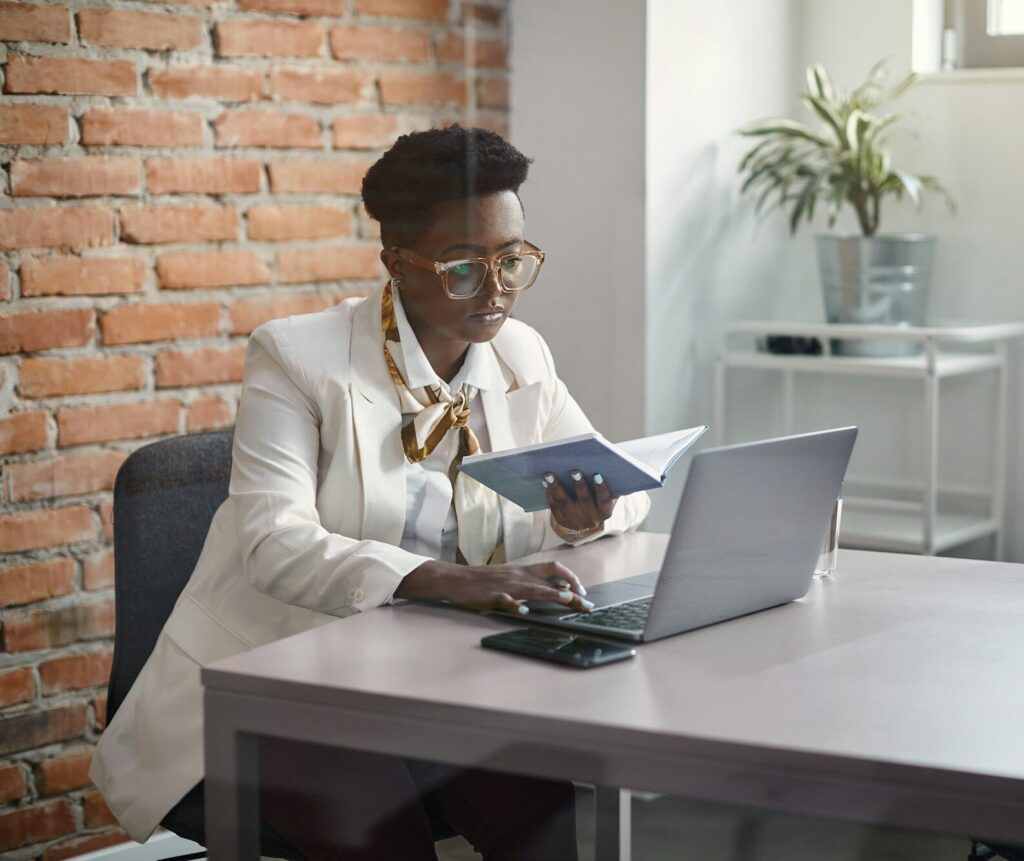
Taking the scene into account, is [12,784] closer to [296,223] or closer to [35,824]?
[35,824]

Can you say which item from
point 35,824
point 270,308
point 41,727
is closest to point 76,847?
point 35,824

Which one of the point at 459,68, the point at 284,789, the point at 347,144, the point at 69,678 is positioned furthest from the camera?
the point at 459,68

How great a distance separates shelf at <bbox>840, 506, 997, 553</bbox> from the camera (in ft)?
7.02

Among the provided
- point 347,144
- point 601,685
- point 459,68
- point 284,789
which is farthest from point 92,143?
point 601,685

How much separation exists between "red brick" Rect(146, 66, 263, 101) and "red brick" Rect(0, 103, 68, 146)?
145mm

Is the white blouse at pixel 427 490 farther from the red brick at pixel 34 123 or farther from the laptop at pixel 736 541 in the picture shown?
the red brick at pixel 34 123

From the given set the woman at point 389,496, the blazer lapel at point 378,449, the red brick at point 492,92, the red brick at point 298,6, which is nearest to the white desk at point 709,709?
the woman at point 389,496

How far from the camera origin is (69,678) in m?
1.95

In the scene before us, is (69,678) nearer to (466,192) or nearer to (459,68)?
(466,192)

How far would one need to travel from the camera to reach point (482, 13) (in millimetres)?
2400

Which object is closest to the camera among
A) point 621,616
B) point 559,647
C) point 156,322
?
point 559,647

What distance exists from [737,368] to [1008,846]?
1365 millimetres

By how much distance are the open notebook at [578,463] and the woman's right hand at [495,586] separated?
0.10 meters

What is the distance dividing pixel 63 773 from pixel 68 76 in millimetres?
945
